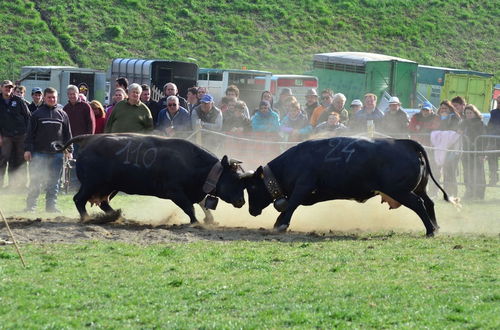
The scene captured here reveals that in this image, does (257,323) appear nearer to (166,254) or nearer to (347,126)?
(166,254)

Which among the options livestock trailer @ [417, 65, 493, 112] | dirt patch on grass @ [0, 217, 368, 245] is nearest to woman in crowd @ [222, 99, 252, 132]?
dirt patch on grass @ [0, 217, 368, 245]

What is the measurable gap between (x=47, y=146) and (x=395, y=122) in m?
7.37

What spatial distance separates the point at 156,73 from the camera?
113ft

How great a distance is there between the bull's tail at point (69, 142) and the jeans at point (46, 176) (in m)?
0.42

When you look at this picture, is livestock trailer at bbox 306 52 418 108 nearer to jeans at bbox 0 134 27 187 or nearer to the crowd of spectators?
the crowd of spectators

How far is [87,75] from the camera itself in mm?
38812

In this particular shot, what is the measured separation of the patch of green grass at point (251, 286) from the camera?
863 cm

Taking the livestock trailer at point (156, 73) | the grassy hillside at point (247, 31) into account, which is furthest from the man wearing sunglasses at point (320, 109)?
the grassy hillside at point (247, 31)

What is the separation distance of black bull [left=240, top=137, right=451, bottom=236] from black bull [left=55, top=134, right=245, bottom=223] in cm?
67

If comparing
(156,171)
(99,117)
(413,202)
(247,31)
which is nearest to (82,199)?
(156,171)

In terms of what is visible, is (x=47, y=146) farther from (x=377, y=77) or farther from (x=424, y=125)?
(x=377, y=77)

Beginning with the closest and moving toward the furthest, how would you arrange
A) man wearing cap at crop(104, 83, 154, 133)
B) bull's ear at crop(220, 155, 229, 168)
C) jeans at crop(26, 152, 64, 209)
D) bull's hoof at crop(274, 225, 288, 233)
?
bull's hoof at crop(274, 225, 288, 233) < bull's ear at crop(220, 155, 229, 168) < jeans at crop(26, 152, 64, 209) < man wearing cap at crop(104, 83, 154, 133)

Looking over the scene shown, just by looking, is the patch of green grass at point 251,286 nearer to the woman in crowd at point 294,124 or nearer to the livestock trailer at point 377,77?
the woman in crowd at point 294,124

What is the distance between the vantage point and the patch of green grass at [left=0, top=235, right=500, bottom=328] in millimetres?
8633
